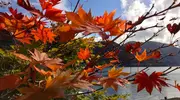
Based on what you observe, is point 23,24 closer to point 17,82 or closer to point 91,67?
point 91,67

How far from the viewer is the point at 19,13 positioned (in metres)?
1.21

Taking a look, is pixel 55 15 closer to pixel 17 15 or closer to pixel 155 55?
pixel 17 15

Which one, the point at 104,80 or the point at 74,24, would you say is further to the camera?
the point at 104,80

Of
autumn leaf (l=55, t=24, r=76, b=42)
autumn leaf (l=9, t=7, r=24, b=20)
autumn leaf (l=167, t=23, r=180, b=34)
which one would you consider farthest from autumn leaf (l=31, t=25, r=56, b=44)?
autumn leaf (l=167, t=23, r=180, b=34)

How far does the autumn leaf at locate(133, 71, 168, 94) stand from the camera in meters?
1.17

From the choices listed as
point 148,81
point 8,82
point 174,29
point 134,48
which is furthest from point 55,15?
point 134,48

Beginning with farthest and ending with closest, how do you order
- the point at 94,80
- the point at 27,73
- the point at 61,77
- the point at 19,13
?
1. the point at 19,13
2. the point at 94,80
3. the point at 27,73
4. the point at 61,77

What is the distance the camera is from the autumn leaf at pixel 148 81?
3.82ft

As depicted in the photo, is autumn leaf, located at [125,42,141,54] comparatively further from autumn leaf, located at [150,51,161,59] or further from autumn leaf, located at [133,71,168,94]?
autumn leaf, located at [133,71,168,94]

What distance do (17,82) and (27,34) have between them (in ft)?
2.02

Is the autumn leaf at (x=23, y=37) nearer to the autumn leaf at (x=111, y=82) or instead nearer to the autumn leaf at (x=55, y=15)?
the autumn leaf at (x=55, y=15)

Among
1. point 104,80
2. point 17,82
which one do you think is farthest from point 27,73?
point 104,80

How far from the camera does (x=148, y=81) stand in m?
1.19

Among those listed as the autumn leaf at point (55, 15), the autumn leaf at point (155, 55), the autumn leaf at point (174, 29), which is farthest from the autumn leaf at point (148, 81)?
the autumn leaf at point (55, 15)
